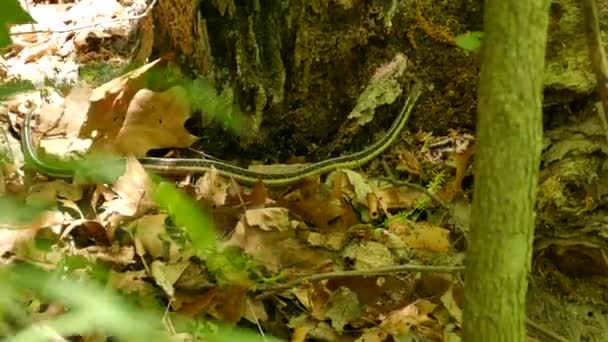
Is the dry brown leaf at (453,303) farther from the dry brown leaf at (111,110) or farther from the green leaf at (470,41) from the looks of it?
the dry brown leaf at (111,110)

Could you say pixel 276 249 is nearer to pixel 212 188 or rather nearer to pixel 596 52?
pixel 212 188

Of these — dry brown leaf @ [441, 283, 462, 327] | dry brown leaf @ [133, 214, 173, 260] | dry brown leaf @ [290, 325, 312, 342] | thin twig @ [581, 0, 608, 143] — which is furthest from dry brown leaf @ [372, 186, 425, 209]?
thin twig @ [581, 0, 608, 143]

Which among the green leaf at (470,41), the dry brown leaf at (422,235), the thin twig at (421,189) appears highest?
the green leaf at (470,41)

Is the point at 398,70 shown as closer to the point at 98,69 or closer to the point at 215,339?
the point at 98,69

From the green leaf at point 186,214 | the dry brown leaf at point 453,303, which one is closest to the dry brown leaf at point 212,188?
the dry brown leaf at point 453,303

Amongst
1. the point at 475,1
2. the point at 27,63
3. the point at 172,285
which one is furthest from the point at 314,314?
the point at 27,63

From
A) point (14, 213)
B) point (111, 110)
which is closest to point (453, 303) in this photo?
point (111, 110)
